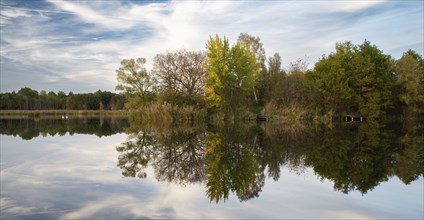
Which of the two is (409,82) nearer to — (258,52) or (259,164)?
(258,52)

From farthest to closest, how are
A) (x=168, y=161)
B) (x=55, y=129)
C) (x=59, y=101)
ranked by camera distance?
(x=59, y=101)
(x=55, y=129)
(x=168, y=161)

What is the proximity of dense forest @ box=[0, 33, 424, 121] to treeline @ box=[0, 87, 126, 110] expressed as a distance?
5151cm

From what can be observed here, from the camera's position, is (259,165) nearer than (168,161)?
Yes

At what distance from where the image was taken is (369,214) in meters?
5.50

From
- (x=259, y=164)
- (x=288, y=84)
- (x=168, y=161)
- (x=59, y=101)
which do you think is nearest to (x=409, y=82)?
(x=288, y=84)

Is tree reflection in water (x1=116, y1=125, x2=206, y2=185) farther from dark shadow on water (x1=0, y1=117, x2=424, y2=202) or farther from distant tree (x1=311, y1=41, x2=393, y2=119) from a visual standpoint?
distant tree (x1=311, y1=41, x2=393, y2=119)

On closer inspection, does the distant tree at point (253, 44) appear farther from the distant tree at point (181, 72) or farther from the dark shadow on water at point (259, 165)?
the dark shadow on water at point (259, 165)

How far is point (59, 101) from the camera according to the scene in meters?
110

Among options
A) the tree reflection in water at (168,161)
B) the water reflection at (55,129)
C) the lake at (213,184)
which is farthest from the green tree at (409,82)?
the tree reflection in water at (168,161)

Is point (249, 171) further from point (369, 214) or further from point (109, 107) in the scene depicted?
point (109, 107)

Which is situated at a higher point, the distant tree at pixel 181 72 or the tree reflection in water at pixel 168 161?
the distant tree at pixel 181 72

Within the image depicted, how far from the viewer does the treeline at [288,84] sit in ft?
123

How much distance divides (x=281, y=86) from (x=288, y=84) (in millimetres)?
802

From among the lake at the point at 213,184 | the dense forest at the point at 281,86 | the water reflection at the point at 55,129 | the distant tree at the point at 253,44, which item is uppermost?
the distant tree at the point at 253,44
